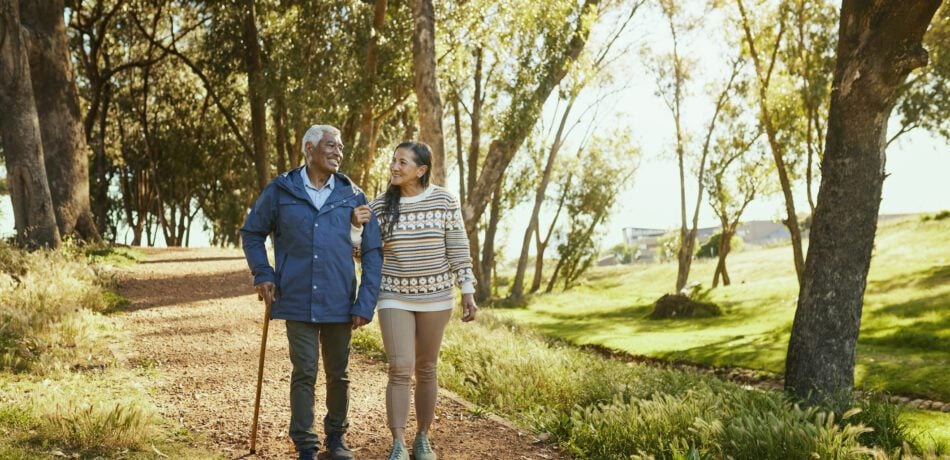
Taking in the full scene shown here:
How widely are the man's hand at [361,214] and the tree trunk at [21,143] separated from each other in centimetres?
1129

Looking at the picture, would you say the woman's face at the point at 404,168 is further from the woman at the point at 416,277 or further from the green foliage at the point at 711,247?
the green foliage at the point at 711,247

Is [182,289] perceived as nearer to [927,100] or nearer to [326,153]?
[326,153]

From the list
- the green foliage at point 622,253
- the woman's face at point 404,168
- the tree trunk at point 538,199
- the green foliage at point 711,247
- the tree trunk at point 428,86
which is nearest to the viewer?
the woman's face at point 404,168

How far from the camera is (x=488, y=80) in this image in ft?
87.8

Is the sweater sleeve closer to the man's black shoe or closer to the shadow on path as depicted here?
the man's black shoe

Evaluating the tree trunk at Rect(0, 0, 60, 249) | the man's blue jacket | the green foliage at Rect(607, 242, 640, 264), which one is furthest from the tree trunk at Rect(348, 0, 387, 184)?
the green foliage at Rect(607, 242, 640, 264)

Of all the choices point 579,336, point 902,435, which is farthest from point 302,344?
point 579,336

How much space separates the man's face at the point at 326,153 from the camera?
5188 mm

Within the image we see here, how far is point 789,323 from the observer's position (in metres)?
18.8

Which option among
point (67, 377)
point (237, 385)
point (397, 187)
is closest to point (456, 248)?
point (397, 187)

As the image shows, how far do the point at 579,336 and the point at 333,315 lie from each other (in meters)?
14.6

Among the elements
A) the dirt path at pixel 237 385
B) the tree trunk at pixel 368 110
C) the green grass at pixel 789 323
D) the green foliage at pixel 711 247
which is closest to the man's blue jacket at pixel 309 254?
the dirt path at pixel 237 385

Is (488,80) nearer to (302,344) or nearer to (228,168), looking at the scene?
(228,168)

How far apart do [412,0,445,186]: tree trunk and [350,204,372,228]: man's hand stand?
349 inches
